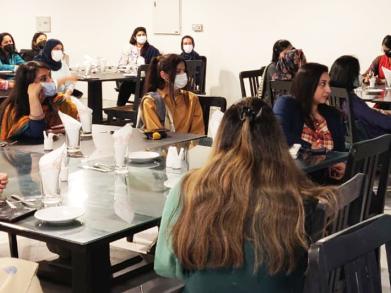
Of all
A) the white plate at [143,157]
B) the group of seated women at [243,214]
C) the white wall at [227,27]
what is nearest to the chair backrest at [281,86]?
the white plate at [143,157]

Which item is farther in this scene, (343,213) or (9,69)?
(9,69)

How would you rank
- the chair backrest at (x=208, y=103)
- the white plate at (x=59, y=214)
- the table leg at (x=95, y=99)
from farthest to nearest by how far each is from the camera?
the table leg at (x=95, y=99)
the chair backrest at (x=208, y=103)
the white plate at (x=59, y=214)

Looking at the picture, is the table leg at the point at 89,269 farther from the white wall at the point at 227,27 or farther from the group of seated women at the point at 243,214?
the white wall at the point at 227,27

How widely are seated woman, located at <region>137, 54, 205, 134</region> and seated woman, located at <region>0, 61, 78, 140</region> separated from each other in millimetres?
573

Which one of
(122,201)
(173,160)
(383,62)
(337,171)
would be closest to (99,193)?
(122,201)

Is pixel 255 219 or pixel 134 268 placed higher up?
pixel 255 219

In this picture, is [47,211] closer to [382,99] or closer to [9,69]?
[382,99]

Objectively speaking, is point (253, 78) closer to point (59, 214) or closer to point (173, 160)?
point (173, 160)

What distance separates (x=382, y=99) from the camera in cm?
522

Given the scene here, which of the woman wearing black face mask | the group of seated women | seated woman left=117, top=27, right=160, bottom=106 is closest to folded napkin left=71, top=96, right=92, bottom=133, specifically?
the group of seated women

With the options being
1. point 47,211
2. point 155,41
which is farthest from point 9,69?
point 47,211

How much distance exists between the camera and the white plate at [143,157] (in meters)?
3.00

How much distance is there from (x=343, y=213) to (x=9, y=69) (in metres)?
6.59

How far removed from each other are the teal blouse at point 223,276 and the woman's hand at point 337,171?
175 centimetres
